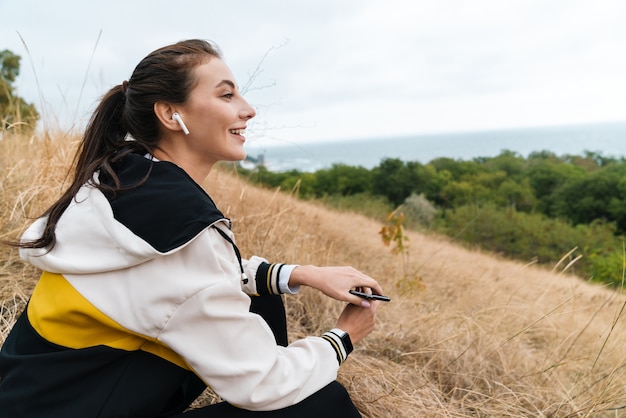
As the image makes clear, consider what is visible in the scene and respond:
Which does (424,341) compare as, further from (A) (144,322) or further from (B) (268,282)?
(A) (144,322)

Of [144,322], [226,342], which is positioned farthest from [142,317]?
[226,342]

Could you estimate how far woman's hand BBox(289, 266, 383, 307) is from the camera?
4.26 feet

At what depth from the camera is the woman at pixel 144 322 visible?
97 centimetres

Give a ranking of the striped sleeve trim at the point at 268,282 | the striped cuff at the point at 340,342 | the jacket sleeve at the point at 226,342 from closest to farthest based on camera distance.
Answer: the jacket sleeve at the point at 226,342, the striped cuff at the point at 340,342, the striped sleeve trim at the point at 268,282

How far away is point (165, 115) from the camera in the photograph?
1.25m

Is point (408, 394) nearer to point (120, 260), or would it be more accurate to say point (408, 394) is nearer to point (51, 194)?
point (120, 260)

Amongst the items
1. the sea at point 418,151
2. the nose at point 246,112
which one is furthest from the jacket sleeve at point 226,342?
the sea at point 418,151

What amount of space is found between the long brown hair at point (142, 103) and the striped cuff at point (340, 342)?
0.63m

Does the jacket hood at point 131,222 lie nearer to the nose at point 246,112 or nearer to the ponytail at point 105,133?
the ponytail at point 105,133

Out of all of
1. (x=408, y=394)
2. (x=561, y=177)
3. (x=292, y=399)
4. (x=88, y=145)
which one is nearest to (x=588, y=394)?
(x=408, y=394)

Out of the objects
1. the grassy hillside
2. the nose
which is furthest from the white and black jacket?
the grassy hillside

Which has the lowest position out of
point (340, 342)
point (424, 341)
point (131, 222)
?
point (424, 341)

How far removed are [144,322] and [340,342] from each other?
1.51 ft

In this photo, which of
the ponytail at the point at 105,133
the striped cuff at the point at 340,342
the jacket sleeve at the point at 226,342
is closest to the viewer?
the jacket sleeve at the point at 226,342
